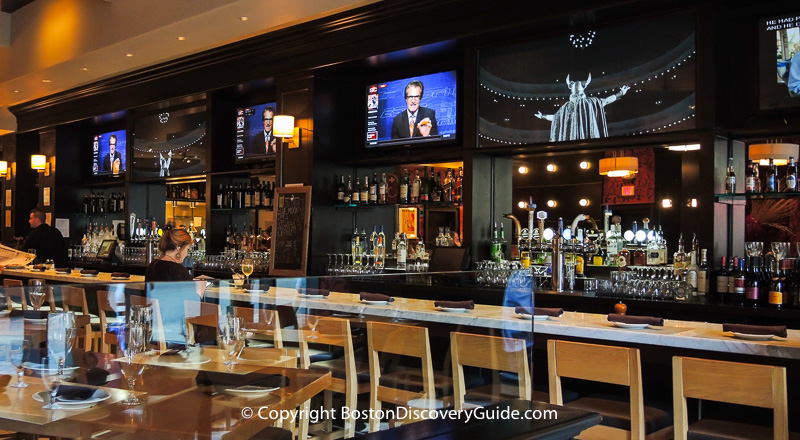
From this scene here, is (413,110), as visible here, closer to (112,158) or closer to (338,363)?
(338,363)

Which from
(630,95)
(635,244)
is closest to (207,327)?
(630,95)

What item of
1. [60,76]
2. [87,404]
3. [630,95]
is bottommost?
[87,404]

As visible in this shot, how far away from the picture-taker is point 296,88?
752 cm

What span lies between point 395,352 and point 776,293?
3.80m

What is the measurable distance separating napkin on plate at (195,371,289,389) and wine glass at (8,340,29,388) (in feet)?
1.10

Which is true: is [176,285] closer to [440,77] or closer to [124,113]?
[440,77]

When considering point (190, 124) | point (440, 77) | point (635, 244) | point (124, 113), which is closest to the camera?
point (635, 244)

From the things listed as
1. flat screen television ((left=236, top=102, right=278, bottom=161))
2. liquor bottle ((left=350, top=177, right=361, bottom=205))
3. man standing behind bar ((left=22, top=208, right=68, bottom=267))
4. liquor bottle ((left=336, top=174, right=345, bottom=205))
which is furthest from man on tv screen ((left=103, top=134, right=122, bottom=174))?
liquor bottle ((left=350, top=177, right=361, bottom=205))

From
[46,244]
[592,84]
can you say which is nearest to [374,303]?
[592,84]

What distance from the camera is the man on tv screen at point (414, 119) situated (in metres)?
6.93

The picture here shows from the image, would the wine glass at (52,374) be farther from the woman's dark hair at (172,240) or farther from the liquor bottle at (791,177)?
the liquor bottle at (791,177)

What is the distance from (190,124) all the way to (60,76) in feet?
6.22

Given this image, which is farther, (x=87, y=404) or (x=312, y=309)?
(x=312, y=309)

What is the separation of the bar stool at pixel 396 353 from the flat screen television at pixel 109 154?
10.1 m
